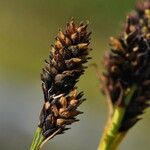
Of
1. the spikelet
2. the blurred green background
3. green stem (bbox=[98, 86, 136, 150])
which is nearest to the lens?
the spikelet

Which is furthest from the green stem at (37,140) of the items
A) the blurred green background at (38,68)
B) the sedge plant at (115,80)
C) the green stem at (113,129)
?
the blurred green background at (38,68)

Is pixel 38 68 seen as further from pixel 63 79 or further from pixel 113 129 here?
pixel 63 79

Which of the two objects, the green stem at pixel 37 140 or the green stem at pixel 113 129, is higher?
the green stem at pixel 113 129

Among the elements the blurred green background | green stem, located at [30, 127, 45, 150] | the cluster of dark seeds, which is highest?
the blurred green background

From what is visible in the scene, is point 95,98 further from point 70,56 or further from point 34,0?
point 70,56

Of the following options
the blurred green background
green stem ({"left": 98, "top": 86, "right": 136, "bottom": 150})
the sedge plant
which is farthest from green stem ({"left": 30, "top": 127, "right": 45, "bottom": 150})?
the blurred green background

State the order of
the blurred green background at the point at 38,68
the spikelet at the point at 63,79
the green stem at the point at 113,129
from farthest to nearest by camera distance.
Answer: the blurred green background at the point at 38,68 < the green stem at the point at 113,129 < the spikelet at the point at 63,79

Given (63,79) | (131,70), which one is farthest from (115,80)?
(63,79)

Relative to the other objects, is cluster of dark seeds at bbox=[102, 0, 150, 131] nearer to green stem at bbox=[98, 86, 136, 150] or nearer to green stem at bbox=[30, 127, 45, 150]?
green stem at bbox=[98, 86, 136, 150]

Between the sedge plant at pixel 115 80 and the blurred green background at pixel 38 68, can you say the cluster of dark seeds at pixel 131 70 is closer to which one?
the sedge plant at pixel 115 80
